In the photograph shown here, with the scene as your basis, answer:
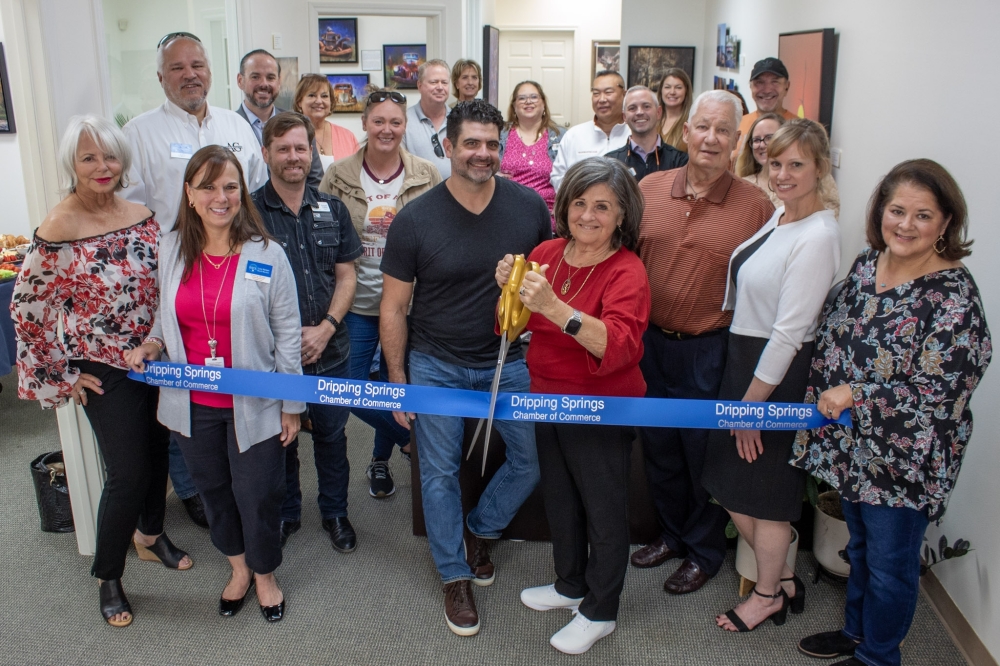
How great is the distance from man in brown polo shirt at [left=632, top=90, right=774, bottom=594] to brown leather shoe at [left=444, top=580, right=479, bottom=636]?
0.94m

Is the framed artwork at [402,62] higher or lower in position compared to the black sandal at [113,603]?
higher

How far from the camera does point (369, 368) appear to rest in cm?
358

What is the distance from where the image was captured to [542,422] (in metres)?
2.44

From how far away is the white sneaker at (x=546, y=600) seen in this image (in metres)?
2.81

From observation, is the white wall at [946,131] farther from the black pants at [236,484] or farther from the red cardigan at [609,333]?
the black pants at [236,484]

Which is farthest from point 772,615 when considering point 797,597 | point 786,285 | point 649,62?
point 649,62

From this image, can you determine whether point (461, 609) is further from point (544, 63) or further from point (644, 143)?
point (544, 63)

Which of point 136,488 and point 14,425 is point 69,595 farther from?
point 14,425

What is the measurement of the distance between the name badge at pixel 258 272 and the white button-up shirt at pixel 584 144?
221cm

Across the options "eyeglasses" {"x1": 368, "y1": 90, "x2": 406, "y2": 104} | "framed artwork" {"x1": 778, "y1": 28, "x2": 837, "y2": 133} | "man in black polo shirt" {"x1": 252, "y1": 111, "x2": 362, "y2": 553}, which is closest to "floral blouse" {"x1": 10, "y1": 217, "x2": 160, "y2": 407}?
"man in black polo shirt" {"x1": 252, "y1": 111, "x2": 362, "y2": 553}

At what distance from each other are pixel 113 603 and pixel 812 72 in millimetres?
4641

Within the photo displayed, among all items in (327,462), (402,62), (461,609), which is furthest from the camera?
(402,62)

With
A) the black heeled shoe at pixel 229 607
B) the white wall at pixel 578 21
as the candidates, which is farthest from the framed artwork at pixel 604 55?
the black heeled shoe at pixel 229 607

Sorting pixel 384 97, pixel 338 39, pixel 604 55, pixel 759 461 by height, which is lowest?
pixel 759 461
